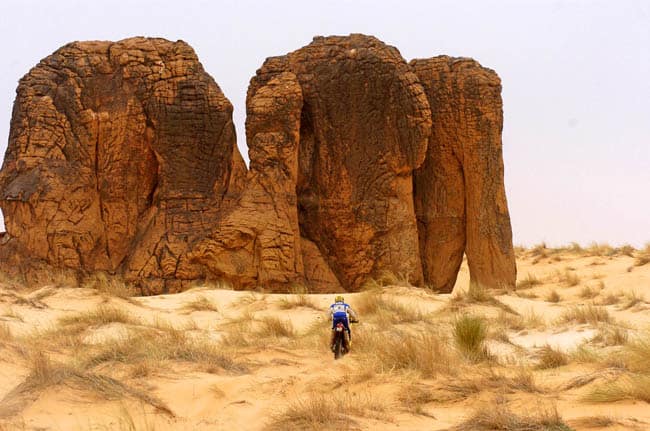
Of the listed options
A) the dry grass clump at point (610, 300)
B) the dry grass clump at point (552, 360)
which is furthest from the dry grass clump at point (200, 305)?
the dry grass clump at point (610, 300)

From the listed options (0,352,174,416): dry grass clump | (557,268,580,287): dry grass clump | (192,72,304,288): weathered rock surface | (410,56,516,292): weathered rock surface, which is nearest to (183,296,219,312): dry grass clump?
(192,72,304,288): weathered rock surface

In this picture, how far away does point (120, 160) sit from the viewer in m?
14.1

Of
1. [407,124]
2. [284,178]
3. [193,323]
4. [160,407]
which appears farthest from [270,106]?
[160,407]

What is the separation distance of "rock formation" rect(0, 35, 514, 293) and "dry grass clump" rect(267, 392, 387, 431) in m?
7.40

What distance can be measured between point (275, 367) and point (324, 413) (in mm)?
2480

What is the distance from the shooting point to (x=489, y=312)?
12.5 m

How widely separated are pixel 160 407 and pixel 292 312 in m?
5.77

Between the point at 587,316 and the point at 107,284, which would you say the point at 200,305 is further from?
the point at 587,316

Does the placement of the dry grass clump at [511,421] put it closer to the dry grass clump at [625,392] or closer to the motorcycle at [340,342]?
the dry grass clump at [625,392]

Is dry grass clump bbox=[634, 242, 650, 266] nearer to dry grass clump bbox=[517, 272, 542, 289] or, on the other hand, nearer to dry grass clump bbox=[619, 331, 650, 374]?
dry grass clump bbox=[517, 272, 542, 289]

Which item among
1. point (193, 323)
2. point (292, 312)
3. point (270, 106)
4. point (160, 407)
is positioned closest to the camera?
point (160, 407)

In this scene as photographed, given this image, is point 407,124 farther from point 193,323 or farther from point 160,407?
point 160,407

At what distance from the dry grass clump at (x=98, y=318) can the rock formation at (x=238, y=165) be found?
2.57m

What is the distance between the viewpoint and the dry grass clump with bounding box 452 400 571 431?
5348 mm
